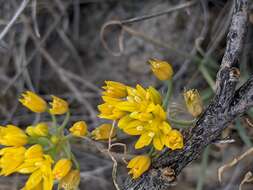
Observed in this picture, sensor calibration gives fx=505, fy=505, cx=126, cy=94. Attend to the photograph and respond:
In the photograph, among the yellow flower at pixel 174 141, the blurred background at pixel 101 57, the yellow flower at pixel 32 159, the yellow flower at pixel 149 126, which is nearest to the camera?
the yellow flower at pixel 174 141

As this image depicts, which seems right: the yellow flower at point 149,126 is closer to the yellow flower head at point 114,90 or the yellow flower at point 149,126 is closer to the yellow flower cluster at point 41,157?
the yellow flower head at point 114,90

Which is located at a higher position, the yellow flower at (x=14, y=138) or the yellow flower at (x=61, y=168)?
the yellow flower at (x=14, y=138)

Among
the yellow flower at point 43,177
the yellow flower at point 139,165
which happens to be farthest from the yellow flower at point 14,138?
the yellow flower at point 139,165

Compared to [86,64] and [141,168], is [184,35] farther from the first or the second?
[141,168]

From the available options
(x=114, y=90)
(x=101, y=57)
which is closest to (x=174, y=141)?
(x=114, y=90)

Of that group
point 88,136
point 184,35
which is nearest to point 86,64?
point 184,35

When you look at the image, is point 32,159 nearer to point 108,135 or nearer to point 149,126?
point 108,135

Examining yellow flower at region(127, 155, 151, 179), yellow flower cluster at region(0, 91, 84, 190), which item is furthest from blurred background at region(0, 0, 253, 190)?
yellow flower at region(127, 155, 151, 179)
